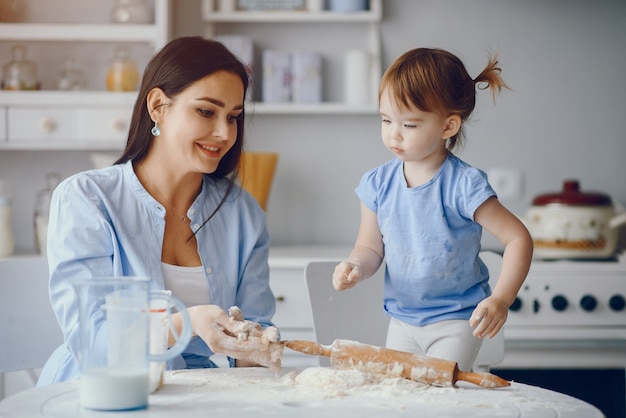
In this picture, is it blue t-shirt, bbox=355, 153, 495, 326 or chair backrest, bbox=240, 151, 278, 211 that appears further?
chair backrest, bbox=240, 151, 278, 211

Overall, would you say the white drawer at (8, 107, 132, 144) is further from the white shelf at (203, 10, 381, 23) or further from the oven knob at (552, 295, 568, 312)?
the oven knob at (552, 295, 568, 312)

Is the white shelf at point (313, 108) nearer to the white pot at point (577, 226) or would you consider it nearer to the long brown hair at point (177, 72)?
the white pot at point (577, 226)

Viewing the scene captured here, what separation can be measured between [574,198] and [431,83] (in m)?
1.25

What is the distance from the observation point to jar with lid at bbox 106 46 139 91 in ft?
8.64

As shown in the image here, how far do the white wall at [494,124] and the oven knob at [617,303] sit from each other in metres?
0.60

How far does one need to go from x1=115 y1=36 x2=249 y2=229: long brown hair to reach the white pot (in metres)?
1.21

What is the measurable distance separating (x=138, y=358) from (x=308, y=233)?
76.5 inches

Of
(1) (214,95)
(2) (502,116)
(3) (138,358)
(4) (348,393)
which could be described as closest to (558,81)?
(2) (502,116)

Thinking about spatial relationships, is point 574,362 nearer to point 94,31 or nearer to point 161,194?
point 161,194

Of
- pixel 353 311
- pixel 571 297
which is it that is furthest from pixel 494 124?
pixel 353 311

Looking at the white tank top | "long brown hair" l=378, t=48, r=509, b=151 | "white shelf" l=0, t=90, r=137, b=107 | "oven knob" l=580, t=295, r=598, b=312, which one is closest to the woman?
the white tank top

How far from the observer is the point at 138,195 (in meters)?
1.58

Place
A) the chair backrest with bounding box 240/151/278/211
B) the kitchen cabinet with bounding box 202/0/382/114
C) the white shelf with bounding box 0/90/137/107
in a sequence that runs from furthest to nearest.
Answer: the kitchen cabinet with bounding box 202/0/382/114, the chair backrest with bounding box 240/151/278/211, the white shelf with bounding box 0/90/137/107

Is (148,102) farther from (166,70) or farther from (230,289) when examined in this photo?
(230,289)
